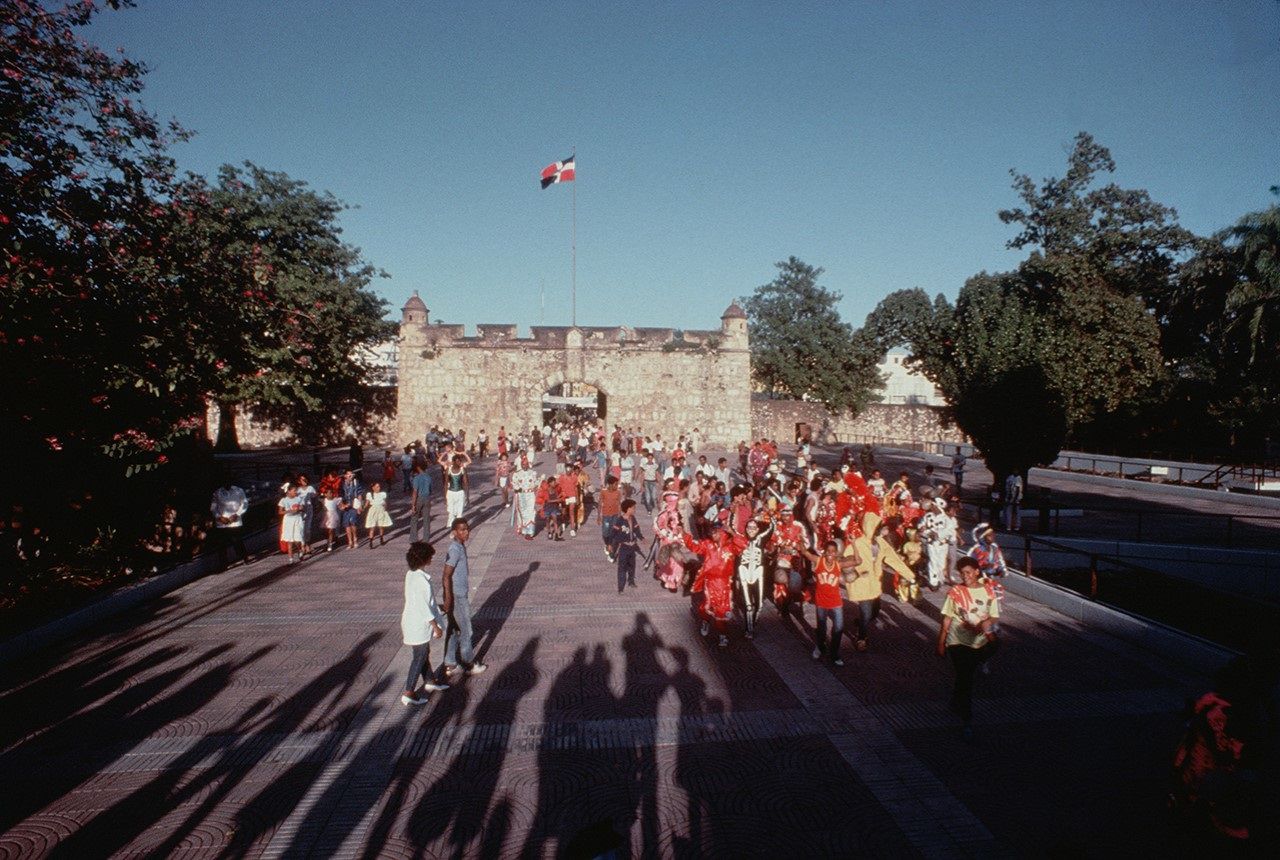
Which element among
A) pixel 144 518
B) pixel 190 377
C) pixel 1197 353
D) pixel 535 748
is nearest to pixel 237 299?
pixel 190 377

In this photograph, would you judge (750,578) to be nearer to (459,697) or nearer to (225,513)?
(459,697)

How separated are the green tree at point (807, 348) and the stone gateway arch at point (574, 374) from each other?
1026 cm

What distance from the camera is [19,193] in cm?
884

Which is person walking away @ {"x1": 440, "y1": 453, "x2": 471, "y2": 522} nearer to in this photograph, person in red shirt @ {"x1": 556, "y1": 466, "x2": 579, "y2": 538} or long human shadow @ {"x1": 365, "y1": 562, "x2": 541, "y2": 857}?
person in red shirt @ {"x1": 556, "y1": 466, "x2": 579, "y2": 538}

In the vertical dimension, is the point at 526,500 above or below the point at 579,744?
above

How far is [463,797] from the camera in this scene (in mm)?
5277

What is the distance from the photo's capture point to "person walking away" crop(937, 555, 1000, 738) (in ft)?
20.1

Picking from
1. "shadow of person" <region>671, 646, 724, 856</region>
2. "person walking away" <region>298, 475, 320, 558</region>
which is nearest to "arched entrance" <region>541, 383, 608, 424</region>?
"person walking away" <region>298, 475, 320, 558</region>

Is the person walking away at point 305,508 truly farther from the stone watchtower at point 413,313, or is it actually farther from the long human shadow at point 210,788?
the stone watchtower at point 413,313

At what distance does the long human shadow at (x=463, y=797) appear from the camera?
4.84 m

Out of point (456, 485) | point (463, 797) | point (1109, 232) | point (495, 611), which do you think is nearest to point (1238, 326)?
point (1109, 232)

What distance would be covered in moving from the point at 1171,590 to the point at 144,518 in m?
17.4

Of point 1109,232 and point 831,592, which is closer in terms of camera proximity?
point 831,592

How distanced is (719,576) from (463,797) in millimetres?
3908
